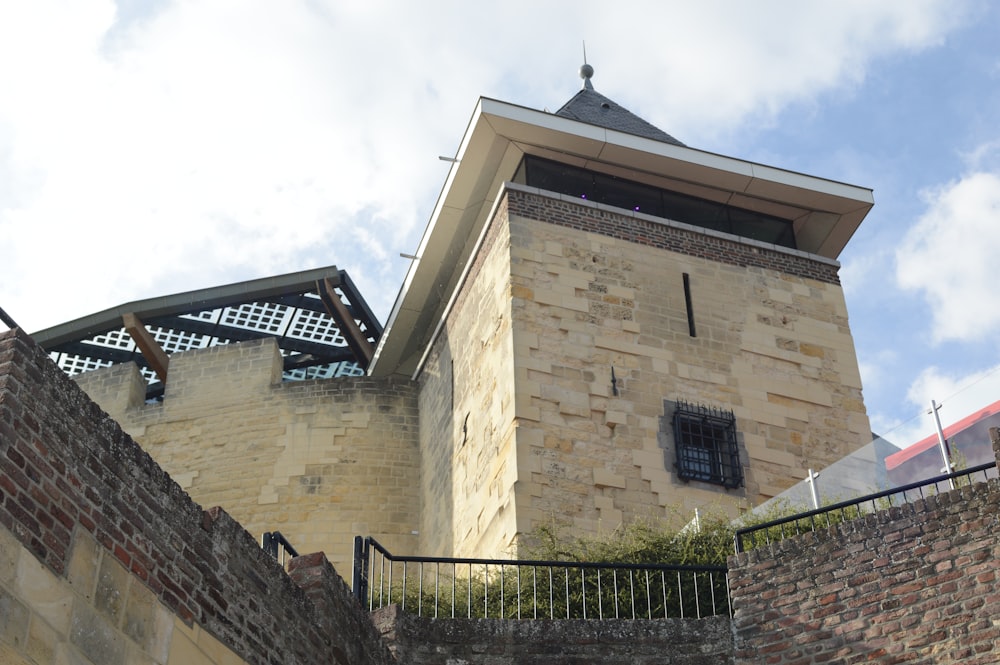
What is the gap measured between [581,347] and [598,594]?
203 inches

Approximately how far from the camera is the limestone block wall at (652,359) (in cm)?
1472

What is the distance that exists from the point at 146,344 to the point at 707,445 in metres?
9.08

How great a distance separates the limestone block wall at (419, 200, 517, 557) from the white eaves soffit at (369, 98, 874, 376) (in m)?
0.89

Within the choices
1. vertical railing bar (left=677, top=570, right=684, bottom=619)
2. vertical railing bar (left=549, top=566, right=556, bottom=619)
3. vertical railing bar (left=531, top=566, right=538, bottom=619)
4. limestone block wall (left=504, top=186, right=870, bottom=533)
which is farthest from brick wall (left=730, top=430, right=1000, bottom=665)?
limestone block wall (left=504, top=186, right=870, bottom=533)

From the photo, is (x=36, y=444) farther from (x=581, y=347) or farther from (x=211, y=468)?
(x=211, y=468)

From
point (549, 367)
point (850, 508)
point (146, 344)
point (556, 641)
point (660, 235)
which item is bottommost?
point (556, 641)

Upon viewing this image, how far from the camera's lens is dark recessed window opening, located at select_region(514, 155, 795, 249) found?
57.2ft

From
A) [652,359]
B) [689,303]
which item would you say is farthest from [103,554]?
[689,303]

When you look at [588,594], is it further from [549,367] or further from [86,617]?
[86,617]

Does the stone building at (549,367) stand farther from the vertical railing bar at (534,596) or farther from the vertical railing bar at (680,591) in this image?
the vertical railing bar at (680,591)

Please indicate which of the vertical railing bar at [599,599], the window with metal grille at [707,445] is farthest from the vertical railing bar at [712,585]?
the window with metal grille at [707,445]

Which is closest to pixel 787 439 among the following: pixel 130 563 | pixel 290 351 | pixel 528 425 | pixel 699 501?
pixel 699 501

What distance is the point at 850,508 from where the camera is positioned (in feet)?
38.5

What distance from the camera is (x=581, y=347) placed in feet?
51.8
